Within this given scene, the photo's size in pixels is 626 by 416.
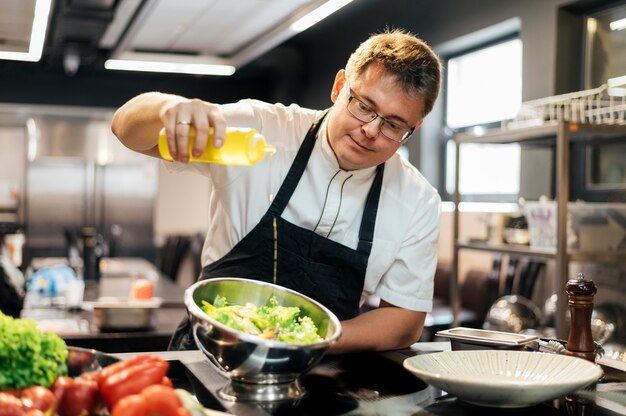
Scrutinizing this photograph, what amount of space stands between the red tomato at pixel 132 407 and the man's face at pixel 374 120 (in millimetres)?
942

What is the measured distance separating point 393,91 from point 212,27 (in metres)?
4.47

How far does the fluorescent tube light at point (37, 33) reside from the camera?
4.77m

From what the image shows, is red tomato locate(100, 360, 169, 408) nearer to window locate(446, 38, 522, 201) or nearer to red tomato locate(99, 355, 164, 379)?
red tomato locate(99, 355, 164, 379)

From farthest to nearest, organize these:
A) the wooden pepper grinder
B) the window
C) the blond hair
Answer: the window, the blond hair, the wooden pepper grinder

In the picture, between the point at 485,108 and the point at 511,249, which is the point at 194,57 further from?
the point at 511,249

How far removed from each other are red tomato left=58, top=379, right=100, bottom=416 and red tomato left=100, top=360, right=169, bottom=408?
1 centimetres

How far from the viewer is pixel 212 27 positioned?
19.2 feet

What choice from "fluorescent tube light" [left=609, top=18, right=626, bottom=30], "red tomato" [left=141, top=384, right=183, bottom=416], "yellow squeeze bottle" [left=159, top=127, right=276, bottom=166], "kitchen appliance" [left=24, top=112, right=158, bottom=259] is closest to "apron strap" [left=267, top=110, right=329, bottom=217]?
"yellow squeeze bottle" [left=159, top=127, right=276, bottom=166]

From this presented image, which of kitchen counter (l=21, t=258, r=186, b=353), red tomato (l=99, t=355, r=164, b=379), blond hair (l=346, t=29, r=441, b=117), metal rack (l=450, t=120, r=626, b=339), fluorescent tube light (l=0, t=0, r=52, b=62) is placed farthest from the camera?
fluorescent tube light (l=0, t=0, r=52, b=62)

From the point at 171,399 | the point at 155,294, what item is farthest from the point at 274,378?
the point at 155,294

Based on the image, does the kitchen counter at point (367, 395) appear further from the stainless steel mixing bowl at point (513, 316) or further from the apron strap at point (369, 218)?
the stainless steel mixing bowl at point (513, 316)

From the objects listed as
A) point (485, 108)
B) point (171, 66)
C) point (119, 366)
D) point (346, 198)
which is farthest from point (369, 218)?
point (171, 66)

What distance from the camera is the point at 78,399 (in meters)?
0.96

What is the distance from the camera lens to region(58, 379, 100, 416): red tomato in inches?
37.7
